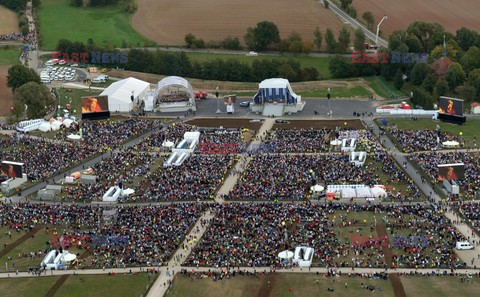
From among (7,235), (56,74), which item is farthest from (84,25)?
(7,235)

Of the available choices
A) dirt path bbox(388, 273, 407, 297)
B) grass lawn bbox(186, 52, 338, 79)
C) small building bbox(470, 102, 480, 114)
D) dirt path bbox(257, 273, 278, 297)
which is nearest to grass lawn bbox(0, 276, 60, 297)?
dirt path bbox(257, 273, 278, 297)

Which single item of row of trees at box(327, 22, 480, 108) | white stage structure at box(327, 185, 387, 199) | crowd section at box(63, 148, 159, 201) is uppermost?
row of trees at box(327, 22, 480, 108)

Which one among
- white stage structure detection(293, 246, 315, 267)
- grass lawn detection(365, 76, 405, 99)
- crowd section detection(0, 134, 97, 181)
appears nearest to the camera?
white stage structure detection(293, 246, 315, 267)

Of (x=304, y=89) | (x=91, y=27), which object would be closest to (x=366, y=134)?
(x=304, y=89)

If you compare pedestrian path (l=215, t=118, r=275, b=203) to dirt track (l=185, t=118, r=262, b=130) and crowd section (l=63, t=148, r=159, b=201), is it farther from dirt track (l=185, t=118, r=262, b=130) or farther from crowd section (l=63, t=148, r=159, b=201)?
crowd section (l=63, t=148, r=159, b=201)

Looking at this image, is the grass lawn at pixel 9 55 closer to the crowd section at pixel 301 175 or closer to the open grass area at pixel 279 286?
the crowd section at pixel 301 175

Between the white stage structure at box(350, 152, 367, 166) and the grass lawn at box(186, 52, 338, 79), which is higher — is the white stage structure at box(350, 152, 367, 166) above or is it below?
below

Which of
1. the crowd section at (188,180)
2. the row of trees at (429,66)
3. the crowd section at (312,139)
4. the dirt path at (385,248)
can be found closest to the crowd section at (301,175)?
the crowd section at (188,180)
